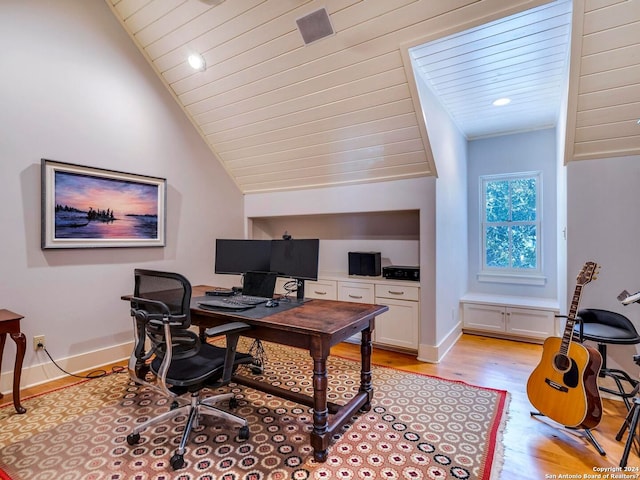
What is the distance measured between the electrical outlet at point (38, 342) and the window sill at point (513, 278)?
4.90 metres

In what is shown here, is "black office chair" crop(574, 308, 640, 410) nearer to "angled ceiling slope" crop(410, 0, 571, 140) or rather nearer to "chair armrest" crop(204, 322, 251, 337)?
"angled ceiling slope" crop(410, 0, 571, 140)

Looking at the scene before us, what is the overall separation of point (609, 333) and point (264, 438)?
240 centimetres

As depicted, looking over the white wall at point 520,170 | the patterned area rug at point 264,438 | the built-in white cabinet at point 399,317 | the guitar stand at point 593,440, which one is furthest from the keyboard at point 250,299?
the white wall at point 520,170

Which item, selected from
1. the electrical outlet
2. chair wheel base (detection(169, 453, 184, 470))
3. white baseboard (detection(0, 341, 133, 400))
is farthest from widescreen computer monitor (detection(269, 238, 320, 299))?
the electrical outlet

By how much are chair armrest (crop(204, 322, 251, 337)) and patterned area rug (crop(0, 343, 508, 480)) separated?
67 cm

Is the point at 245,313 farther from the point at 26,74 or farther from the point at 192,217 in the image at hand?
the point at 26,74

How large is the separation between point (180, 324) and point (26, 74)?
97.7 inches

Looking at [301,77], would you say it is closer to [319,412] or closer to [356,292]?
[356,292]

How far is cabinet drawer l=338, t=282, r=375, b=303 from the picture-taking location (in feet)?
12.1

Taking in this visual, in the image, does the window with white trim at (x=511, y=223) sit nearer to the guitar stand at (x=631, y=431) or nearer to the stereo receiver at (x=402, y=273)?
the stereo receiver at (x=402, y=273)

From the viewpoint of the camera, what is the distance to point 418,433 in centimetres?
203

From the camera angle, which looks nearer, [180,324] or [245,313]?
[180,324]

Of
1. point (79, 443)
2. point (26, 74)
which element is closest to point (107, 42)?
point (26, 74)

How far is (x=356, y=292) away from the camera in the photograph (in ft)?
12.4
